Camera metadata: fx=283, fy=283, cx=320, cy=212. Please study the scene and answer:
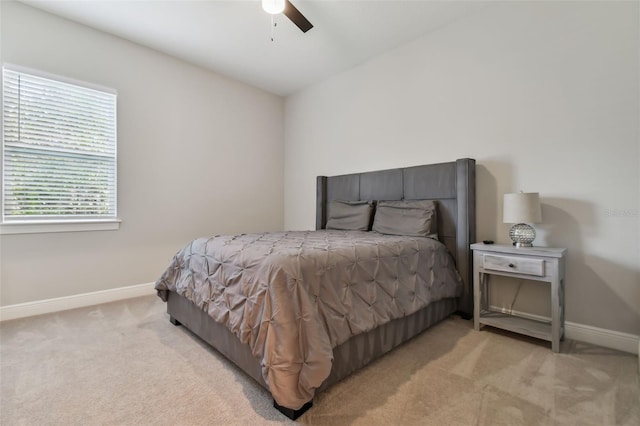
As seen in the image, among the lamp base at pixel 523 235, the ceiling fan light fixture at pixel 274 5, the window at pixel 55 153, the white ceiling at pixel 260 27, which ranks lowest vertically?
the lamp base at pixel 523 235

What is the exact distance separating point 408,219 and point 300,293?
173 centimetres

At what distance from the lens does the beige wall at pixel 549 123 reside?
201cm

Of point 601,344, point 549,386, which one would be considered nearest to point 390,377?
point 549,386

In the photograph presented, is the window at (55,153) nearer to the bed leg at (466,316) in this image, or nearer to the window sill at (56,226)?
the window sill at (56,226)

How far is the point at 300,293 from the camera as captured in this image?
4.52 feet

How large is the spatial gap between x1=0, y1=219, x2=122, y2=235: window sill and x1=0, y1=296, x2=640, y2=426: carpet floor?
89 centimetres

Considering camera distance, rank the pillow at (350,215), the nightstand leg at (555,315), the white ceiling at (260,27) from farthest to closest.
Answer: the pillow at (350,215)
the white ceiling at (260,27)
the nightstand leg at (555,315)

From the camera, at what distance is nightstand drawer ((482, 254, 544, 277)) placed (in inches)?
79.3

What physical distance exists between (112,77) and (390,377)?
12.7 ft

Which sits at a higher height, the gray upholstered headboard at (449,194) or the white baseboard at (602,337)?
the gray upholstered headboard at (449,194)

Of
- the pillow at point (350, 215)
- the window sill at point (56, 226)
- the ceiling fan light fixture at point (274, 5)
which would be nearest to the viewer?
the ceiling fan light fixture at point (274, 5)

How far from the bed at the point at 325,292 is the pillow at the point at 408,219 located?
0.01 meters

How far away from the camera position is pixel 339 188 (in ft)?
12.5

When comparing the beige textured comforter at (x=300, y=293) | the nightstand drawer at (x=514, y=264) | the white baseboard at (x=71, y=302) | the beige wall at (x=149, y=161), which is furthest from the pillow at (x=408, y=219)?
the white baseboard at (x=71, y=302)
